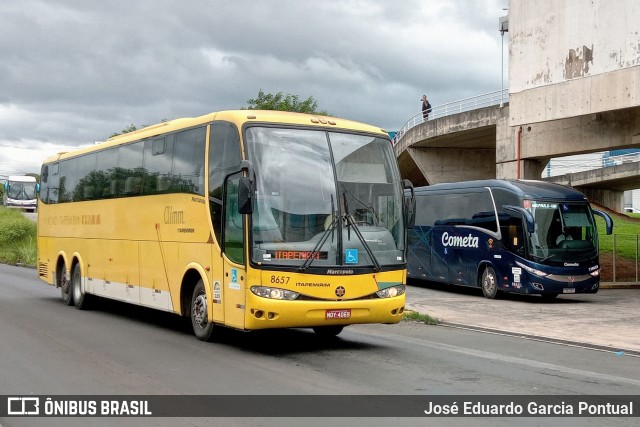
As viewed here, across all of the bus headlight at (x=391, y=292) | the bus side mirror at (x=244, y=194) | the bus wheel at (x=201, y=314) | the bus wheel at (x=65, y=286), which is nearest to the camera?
the bus side mirror at (x=244, y=194)

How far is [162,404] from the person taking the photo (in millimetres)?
8234

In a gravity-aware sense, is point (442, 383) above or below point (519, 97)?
below

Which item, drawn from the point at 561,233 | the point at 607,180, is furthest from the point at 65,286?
the point at 607,180

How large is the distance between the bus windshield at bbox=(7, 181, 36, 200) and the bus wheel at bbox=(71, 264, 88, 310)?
2371 inches

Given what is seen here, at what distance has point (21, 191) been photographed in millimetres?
76062

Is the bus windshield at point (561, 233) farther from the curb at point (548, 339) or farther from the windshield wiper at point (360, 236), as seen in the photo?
the windshield wiper at point (360, 236)

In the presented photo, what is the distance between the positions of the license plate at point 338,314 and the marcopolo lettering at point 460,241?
14107 millimetres

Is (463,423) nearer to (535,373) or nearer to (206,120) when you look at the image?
(535,373)

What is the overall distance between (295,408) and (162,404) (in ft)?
4.28

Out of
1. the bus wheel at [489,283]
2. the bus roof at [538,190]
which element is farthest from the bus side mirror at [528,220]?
the bus wheel at [489,283]

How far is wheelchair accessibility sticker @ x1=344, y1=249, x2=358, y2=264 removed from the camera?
11.6 m

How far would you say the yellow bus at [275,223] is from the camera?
11297 millimetres

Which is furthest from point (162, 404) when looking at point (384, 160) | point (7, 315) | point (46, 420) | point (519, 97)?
point (519, 97)

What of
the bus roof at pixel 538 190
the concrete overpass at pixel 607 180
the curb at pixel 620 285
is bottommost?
the curb at pixel 620 285
